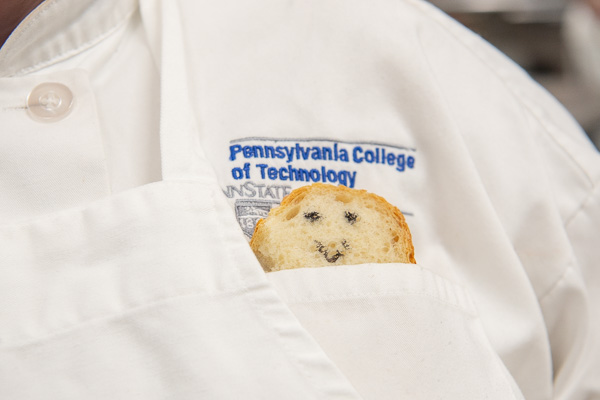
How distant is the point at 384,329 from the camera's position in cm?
35

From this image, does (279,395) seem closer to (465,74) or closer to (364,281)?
(364,281)

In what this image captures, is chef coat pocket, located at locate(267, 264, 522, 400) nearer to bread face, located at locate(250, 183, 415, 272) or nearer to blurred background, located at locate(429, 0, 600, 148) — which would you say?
bread face, located at locate(250, 183, 415, 272)

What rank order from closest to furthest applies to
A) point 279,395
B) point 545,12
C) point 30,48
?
point 279,395
point 30,48
point 545,12

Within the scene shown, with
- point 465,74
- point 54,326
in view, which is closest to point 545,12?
point 465,74

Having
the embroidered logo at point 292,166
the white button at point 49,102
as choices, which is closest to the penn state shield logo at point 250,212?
the embroidered logo at point 292,166

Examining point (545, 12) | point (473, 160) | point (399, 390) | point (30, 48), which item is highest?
point (545, 12)

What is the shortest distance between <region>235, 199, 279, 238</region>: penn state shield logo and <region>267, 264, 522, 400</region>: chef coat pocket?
0.09m

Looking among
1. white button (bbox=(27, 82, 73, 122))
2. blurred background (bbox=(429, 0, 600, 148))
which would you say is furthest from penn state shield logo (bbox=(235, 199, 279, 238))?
blurred background (bbox=(429, 0, 600, 148))

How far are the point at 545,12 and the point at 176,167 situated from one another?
3.59ft

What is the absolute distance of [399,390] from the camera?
35cm

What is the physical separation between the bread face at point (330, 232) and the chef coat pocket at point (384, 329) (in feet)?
0.07

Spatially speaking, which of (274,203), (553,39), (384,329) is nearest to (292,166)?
(274,203)

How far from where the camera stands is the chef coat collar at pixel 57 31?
419mm

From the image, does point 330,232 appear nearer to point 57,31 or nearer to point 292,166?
point 292,166
